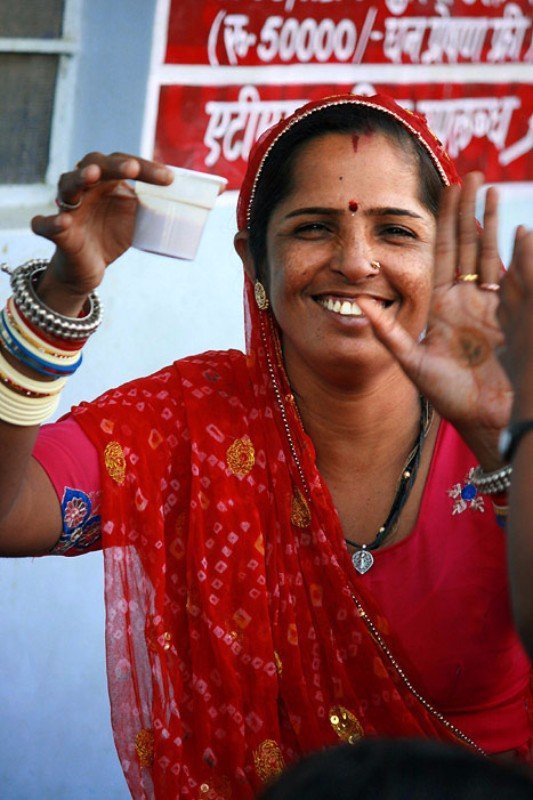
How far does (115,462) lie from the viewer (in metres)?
2.41

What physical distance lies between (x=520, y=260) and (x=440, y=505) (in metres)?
1.05

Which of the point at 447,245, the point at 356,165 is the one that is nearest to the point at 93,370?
the point at 356,165

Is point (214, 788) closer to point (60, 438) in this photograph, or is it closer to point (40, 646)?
point (60, 438)

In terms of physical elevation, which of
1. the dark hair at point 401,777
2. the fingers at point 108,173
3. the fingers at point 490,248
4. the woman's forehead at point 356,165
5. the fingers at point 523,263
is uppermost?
the woman's forehead at point 356,165

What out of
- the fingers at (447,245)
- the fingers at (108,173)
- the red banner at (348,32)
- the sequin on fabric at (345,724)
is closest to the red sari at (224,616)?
the sequin on fabric at (345,724)

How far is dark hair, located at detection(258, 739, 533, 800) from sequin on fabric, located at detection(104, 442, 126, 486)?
1.42 meters

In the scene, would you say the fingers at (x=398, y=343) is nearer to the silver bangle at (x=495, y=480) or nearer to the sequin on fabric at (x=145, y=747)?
the silver bangle at (x=495, y=480)

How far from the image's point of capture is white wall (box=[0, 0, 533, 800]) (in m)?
3.33

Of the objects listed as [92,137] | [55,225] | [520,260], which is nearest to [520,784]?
[520,260]

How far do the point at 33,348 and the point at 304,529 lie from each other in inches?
28.7

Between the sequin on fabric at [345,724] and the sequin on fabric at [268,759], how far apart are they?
0.11 m

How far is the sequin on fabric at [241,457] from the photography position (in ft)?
8.22

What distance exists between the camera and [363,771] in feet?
3.24

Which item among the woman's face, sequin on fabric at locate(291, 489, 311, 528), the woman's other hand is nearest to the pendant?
sequin on fabric at locate(291, 489, 311, 528)
